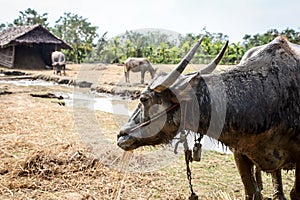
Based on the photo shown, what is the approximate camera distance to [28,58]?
91.2ft

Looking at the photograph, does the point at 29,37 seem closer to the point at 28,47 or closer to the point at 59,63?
the point at 28,47

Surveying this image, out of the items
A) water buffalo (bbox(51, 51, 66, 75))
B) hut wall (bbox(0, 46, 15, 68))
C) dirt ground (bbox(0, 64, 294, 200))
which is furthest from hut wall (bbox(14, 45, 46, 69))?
dirt ground (bbox(0, 64, 294, 200))

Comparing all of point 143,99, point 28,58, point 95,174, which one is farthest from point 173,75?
point 28,58

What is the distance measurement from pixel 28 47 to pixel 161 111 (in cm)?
2830

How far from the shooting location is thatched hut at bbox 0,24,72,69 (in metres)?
26.6

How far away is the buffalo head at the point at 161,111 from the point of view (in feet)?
6.81

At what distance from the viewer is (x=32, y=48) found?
28.2 m

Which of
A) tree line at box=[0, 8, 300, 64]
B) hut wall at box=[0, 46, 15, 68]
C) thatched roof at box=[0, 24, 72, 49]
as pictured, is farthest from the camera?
hut wall at box=[0, 46, 15, 68]

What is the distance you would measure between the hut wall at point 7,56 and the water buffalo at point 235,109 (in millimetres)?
27324

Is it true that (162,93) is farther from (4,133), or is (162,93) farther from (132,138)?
(4,133)

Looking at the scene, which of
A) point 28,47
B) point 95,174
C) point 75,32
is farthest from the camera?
point 75,32

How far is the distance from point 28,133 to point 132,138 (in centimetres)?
437

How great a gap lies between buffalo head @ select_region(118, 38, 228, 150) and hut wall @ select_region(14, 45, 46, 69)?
2712 centimetres

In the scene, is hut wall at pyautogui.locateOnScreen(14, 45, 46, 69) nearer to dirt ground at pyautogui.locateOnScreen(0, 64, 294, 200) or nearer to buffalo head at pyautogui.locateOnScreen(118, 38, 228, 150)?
dirt ground at pyautogui.locateOnScreen(0, 64, 294, 200)
